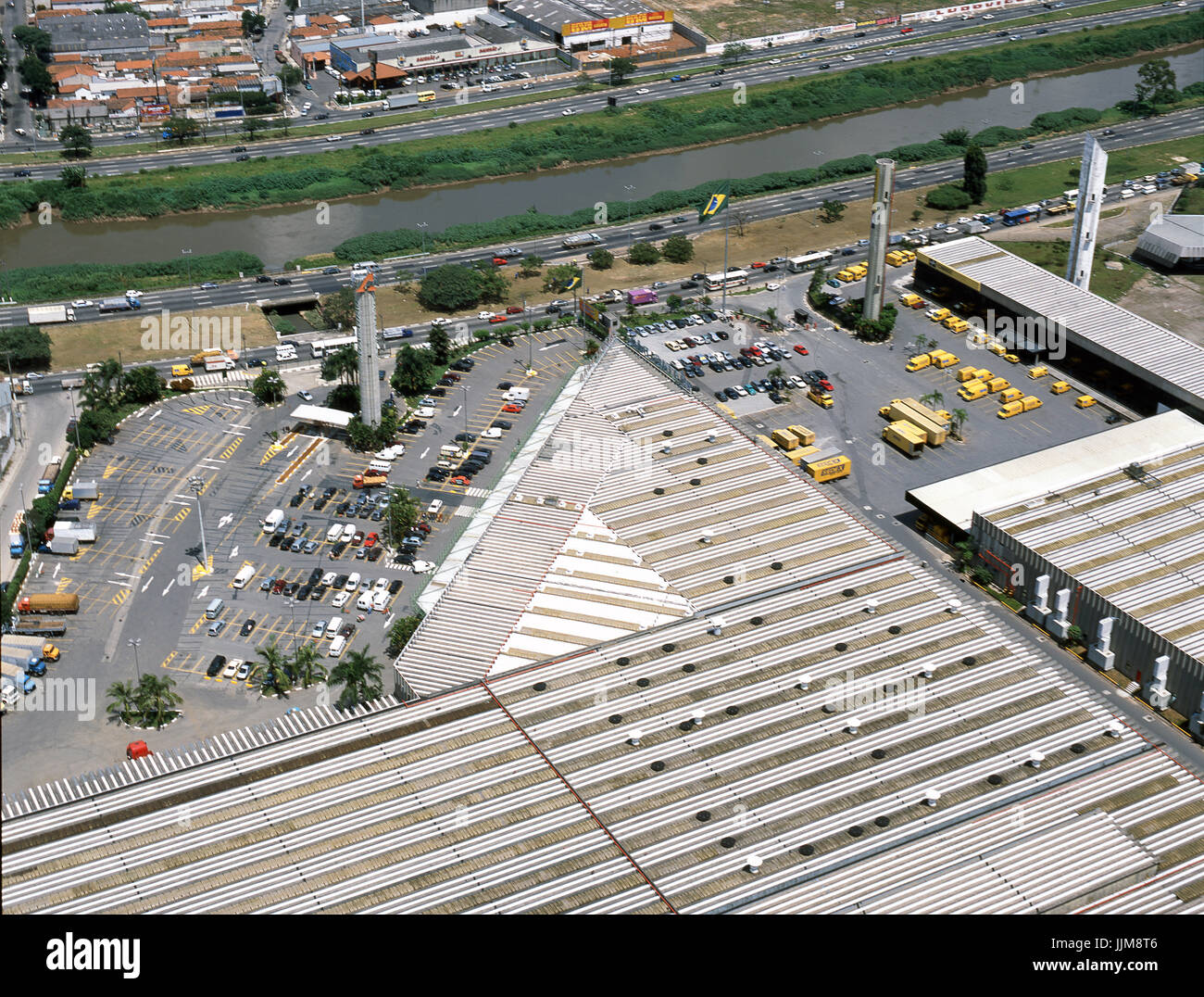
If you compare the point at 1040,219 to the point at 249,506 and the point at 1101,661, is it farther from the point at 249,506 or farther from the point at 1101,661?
the point at 249,506

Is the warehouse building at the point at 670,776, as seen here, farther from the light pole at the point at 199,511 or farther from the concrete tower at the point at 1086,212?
the concrete tower at the point at 1086,212

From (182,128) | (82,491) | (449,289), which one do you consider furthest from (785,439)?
(182,128)

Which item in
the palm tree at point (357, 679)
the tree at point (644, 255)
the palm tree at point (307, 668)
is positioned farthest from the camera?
the tree at point (644, 255)

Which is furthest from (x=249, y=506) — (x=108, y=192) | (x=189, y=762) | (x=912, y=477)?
(x=108, y=192)

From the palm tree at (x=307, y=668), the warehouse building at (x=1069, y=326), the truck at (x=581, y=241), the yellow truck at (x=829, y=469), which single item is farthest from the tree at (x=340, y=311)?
the warehouse building at (x=1069, y=326)

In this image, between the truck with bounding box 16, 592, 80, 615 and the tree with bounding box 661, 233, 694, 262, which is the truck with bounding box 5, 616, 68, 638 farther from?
the tree with bounding box 661, 233, 694, 262

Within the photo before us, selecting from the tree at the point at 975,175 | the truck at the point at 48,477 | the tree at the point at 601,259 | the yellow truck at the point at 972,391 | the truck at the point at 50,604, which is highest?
the tree at the point at 975,175
